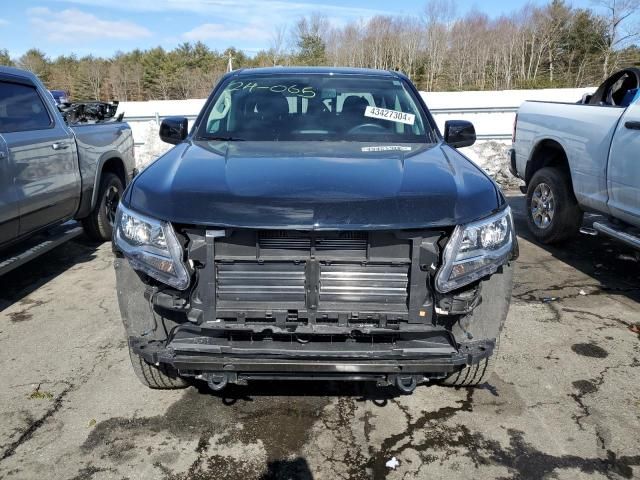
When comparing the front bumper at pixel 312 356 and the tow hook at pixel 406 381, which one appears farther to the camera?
the tow hook at pixel 406 381

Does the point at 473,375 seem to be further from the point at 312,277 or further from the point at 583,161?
the point at 583,161

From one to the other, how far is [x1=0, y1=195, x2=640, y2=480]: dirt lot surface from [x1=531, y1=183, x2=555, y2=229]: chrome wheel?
2.01 meters

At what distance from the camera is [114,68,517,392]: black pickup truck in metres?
2.37

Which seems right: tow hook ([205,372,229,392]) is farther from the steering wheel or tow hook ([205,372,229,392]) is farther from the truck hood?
the steering wheel

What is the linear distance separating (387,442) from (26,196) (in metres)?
3.66

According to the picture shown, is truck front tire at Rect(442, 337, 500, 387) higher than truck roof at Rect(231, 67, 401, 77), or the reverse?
truck roof at Rect(231, 67, 401, 77)

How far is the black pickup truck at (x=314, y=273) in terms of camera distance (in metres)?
2.37

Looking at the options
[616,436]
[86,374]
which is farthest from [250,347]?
[616,436]

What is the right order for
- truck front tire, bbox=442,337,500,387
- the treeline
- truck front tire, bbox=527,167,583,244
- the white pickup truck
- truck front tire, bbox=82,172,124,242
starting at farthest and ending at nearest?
1. the treeline
2. truck front tire, bbox=82,172,124,242
3. truck front tire, bbox=527,167,583,244
4. the white pickup truck
5. truck front tire, bbox=442,337,500,387

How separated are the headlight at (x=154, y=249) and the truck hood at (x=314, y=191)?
0.19 ft

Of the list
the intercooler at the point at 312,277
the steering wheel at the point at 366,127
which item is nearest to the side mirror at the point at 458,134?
the steering wheel at the point at 366,127

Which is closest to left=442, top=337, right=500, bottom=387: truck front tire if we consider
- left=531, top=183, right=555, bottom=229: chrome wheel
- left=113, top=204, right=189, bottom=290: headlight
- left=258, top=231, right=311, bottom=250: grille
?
left=258, top=231, right=311, bottom=250: grille

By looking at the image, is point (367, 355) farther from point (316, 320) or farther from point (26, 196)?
point (26, 196)

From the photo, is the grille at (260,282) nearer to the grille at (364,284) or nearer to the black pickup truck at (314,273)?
the black pickup truck at (314,273)
